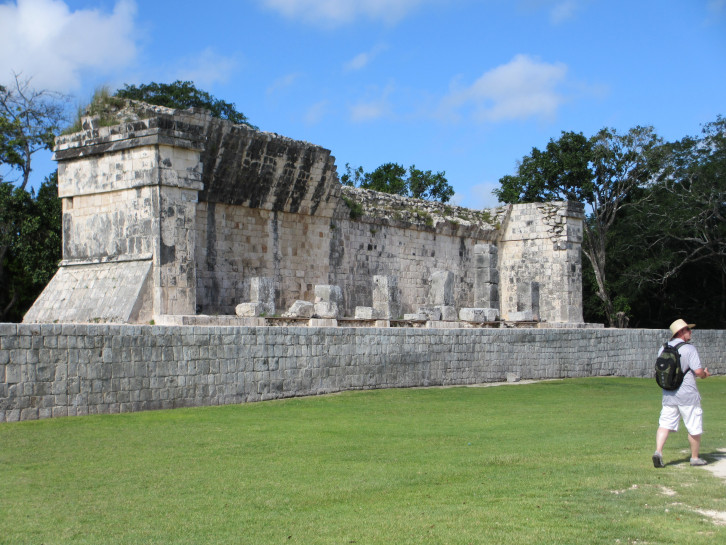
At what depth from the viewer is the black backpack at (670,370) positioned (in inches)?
309

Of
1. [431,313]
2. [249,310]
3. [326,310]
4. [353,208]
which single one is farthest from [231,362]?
[353,208]

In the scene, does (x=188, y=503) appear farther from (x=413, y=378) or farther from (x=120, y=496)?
(x=413, y=378)

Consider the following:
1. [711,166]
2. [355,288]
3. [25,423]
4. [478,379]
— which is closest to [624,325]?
[711,166]

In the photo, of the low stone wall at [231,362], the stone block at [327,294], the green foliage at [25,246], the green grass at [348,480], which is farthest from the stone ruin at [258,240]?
the green foliage at [25,246]

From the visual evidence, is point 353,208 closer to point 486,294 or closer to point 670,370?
point 486,294

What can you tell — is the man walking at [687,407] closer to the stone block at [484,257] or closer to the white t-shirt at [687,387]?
the white t-shirt at [687,387]

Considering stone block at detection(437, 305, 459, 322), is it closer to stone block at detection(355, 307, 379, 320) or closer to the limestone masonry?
the limestone masonry

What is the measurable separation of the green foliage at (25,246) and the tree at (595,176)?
2097cm

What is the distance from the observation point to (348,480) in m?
7.24

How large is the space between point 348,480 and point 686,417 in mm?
3008

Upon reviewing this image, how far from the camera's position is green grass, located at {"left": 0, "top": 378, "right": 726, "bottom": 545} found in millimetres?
5711

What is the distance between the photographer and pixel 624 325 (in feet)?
113

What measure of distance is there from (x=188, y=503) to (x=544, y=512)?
2466 millimetres

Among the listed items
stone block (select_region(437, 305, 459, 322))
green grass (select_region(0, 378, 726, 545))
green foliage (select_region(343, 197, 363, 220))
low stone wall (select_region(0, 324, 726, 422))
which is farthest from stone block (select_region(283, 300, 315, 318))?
green foliage (select_region(343, 197, 363, 220))
